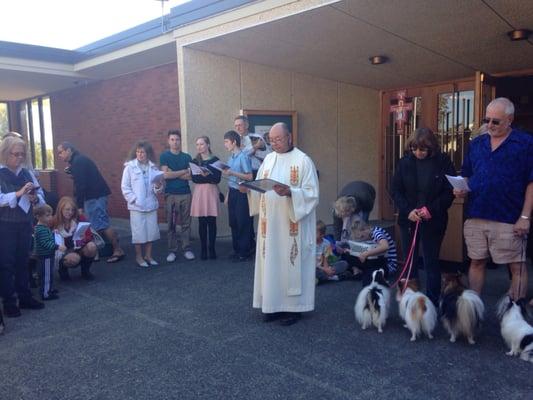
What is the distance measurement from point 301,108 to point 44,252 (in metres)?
5.72

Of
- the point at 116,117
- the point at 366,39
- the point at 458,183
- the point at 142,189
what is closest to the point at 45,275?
the point at 142,189

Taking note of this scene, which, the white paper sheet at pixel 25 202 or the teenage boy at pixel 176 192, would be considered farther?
the teenage boy at pixel 176 192

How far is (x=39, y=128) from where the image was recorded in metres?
15.3

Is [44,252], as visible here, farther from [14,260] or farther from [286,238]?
[286,238]

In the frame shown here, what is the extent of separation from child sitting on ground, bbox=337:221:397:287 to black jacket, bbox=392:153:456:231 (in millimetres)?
1237

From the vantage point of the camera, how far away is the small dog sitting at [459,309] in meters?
3.92

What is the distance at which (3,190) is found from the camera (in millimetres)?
4984

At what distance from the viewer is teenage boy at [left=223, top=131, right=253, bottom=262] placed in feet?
23.6

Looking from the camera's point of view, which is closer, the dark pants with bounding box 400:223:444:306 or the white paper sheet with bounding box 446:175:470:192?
the white paper sheet with bounding box 446:175:470:192

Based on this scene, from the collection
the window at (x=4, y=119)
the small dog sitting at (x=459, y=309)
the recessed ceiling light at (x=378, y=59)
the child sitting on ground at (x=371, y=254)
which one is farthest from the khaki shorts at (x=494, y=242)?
the window at (x=4, y=119)

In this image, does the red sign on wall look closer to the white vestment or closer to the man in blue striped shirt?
the man in blue striped shirt

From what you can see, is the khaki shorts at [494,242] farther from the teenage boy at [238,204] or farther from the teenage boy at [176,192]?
the teenage boy at [176,192]

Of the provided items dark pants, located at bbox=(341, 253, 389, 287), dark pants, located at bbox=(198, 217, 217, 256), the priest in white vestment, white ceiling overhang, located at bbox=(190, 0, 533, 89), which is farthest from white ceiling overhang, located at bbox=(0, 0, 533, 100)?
dark pants, located at bbox=(341, 253, 389, 287)

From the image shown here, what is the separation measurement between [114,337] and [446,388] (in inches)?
113
